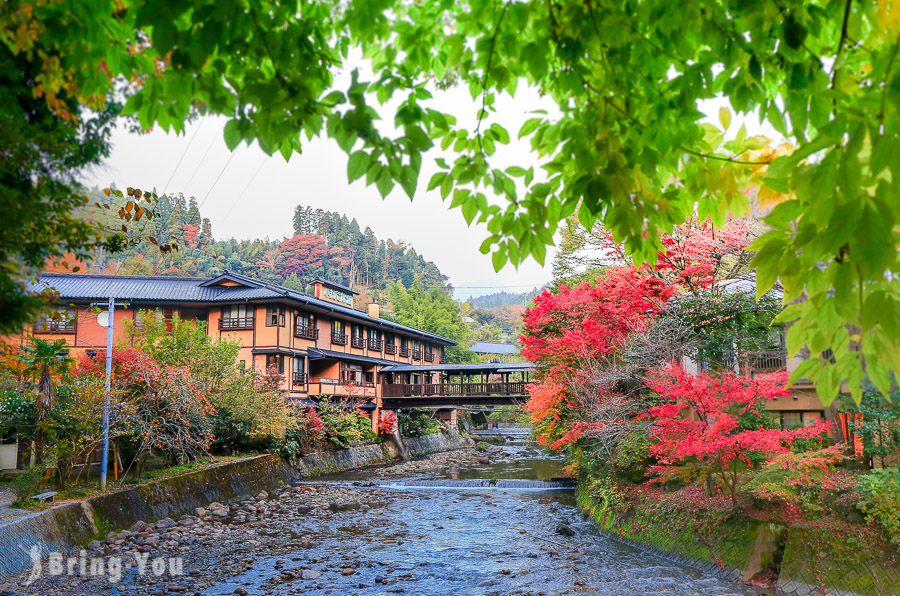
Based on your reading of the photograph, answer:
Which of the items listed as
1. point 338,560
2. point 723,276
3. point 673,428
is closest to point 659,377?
point 673,428

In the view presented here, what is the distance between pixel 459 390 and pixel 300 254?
36.3 m

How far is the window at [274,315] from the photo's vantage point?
89.4ft

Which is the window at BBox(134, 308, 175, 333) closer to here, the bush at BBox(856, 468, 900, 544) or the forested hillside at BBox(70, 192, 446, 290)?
the forested hillside at BBox(70, 192, 446, 290)

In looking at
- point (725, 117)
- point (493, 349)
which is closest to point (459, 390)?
point (493, 349)

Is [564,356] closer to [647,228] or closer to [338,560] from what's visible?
[338,560]

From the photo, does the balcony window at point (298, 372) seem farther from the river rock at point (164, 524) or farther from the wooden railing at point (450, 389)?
the river rock at point (164, 524)

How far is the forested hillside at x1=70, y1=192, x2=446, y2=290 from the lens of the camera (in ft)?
152

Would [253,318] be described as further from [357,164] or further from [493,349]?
[493,349]

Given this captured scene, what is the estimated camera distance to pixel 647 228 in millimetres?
2225

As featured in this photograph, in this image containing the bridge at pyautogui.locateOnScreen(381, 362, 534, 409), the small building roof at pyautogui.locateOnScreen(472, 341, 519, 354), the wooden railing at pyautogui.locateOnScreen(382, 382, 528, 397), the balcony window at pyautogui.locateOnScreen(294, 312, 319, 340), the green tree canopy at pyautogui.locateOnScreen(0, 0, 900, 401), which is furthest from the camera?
the small building roof at pyautogui.locateOnScreen(472, 341, 519, 354)

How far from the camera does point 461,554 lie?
475 inches

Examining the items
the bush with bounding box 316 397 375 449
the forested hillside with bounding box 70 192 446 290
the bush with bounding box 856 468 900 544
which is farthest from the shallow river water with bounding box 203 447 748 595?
the forested hillside with bounding box 70 192 446 290

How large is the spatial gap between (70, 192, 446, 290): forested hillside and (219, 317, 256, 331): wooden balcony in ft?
27.4

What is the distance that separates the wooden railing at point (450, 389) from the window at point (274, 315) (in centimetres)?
832
